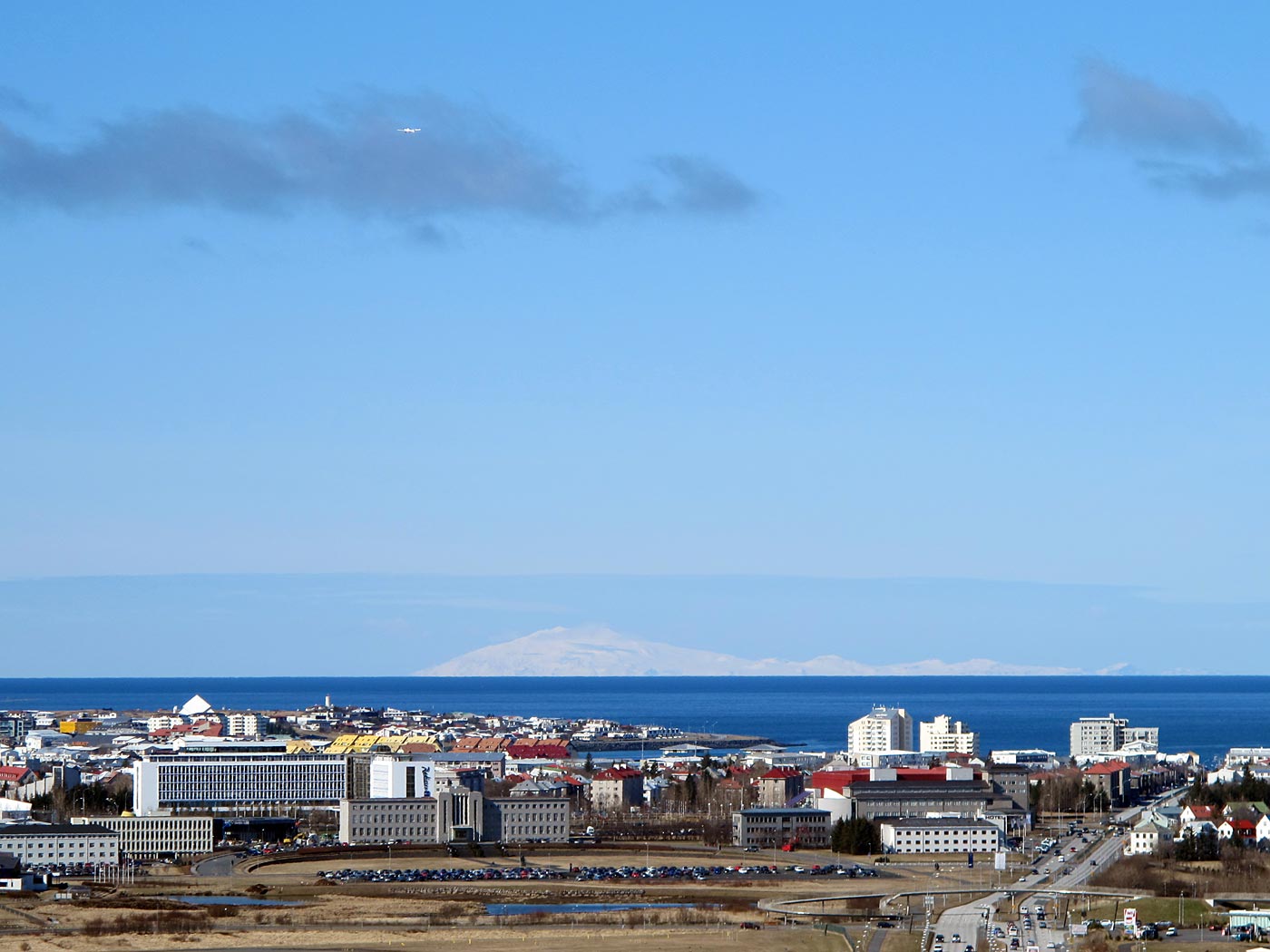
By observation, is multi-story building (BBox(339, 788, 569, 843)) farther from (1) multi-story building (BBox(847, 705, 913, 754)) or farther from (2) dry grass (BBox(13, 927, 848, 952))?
(1) multi-story building (BBox(847, 705, 913, 754))

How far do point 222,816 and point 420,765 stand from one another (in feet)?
27.5

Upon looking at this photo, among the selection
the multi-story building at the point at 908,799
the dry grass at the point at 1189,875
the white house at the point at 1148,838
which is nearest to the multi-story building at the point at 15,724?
the multi-story building at the point at 908,799

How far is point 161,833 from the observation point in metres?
74.4

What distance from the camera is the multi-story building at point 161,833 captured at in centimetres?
7281

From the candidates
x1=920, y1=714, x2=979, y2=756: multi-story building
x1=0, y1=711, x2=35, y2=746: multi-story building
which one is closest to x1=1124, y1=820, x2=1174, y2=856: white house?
x1=920, y1=714, x2=979, y2=756: multi-story building

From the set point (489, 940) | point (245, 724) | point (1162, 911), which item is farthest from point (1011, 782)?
point (245, 724)

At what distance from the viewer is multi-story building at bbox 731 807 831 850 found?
241 ft

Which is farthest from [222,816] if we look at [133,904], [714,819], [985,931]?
[985,931]

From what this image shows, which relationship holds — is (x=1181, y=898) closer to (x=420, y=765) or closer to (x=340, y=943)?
(x=340, y=943)

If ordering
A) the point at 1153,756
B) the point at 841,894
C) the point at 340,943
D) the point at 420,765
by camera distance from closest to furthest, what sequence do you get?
the point at 340,943 < the point at 841,894 < the point at 420,765 < the point at 1153,756

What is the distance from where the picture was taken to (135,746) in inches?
4943

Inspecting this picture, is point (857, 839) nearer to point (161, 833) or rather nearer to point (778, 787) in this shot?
point (778, 787)

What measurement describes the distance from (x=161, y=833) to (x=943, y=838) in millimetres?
25935

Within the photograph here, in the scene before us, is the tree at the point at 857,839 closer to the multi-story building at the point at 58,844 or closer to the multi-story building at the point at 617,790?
the multi-story building at the point at 617,790
